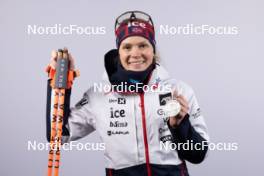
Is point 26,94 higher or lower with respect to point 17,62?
lower

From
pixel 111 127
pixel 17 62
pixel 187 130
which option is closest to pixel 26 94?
pixel 17 62

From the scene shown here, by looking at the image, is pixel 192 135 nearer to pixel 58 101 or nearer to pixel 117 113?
pixel 117 113

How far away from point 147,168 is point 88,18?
2.40ft

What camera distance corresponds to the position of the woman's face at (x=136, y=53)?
4.83 feet

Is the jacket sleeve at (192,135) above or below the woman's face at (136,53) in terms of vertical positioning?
below

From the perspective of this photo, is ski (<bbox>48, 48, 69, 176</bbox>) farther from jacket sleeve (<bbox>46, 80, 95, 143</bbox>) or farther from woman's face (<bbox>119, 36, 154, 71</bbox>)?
woman's face (<bbox>119, 36, 154, 71</bbox>)

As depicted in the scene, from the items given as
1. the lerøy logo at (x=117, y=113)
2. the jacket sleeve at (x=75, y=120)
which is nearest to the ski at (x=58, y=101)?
the jacket sleeve at (x=75, y=120)

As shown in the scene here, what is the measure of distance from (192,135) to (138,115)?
19cm

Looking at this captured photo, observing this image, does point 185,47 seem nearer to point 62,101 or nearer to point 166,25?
point 166,25

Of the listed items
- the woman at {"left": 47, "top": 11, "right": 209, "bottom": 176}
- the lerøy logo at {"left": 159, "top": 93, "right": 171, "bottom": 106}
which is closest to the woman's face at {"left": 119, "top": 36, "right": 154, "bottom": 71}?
the woman at {"left": 47, "top": 11, "right": 209, "bottom": 176}

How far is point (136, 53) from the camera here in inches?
57.6

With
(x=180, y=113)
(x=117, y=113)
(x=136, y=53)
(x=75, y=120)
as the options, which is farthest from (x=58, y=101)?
(x=180, y=113)

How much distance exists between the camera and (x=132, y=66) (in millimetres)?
1489

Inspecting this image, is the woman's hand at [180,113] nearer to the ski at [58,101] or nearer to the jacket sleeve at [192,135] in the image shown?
the jacket sleeve at [192,135]
